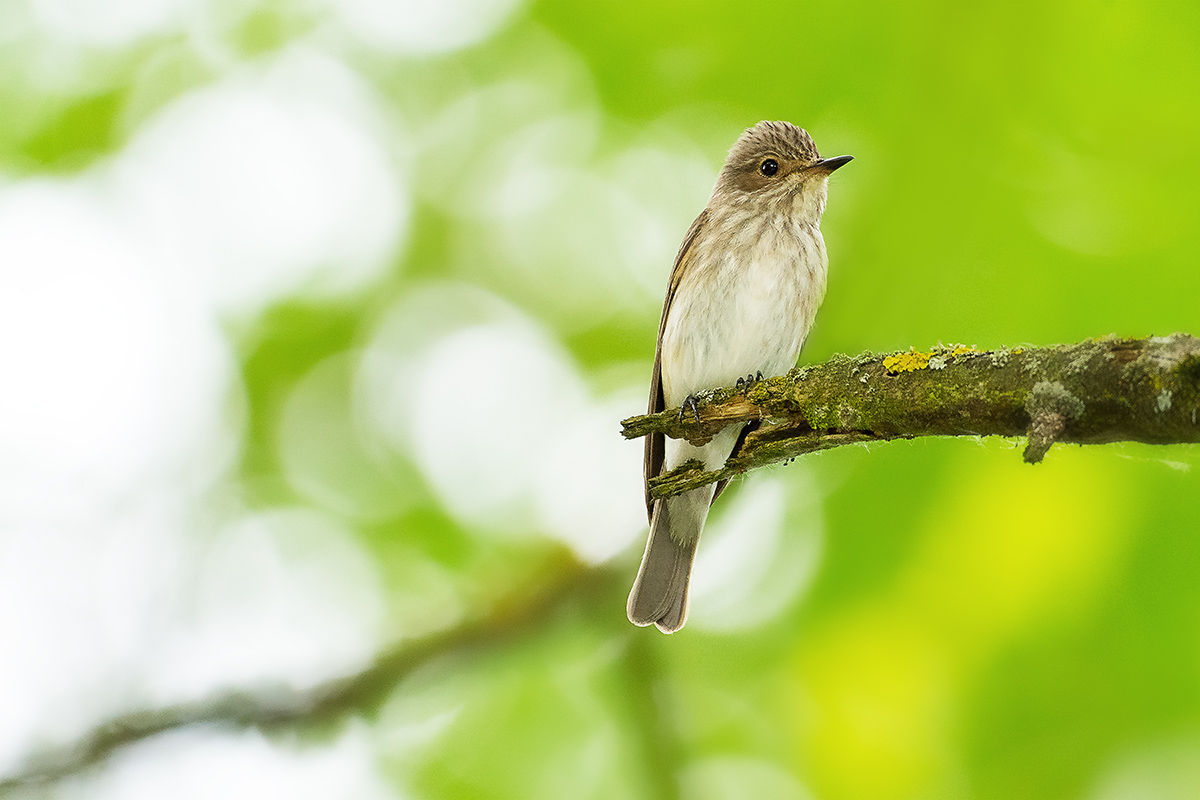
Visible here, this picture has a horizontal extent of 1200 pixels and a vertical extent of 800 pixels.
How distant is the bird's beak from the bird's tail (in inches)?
73.8

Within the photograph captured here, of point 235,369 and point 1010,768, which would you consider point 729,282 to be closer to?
point 1010,768

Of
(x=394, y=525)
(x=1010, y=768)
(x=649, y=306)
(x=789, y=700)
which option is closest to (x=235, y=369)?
(x=394, y=525)

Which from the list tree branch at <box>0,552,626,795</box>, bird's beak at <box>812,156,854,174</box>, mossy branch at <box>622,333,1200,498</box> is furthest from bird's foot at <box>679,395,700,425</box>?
bird's beak at <box>812,156,854,174</box>

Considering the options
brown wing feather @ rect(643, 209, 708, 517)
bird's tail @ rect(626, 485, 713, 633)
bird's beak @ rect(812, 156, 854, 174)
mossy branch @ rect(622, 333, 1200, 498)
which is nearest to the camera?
mossy branch @ rect(622, 333, 1200, 498)

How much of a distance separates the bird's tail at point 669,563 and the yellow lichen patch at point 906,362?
7.95ft

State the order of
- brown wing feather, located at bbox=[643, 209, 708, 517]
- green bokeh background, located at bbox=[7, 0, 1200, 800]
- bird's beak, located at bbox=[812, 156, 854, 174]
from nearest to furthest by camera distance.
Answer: green bokeh background, located at bbox=[7, 0, 1200, 800]
bird's beak, located at bbox=[812, 156, 854, 174]
brown wing feather, located at bbox=[643, 209, 708, 517]

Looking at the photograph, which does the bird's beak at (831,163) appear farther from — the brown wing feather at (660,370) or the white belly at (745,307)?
the brown wing feather at (660,370)

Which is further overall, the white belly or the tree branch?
the white belly

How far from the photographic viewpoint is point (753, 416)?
→ 12.2 ft

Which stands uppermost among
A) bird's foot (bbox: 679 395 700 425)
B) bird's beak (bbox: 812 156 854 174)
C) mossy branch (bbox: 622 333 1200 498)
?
bird's beak (bbox: 812 156 854 174)

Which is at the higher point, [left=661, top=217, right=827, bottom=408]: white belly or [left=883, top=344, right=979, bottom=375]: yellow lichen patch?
[left=661, top=217, right=827, bottom=408]: white belly

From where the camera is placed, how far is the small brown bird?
5.32 metres

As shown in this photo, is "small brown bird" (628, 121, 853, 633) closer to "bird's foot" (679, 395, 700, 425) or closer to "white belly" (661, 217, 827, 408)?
"white belly" (661, 217, 827, 408)

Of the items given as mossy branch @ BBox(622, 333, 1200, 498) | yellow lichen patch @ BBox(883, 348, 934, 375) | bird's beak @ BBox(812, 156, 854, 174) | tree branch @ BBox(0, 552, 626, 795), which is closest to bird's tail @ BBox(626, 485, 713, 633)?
tree branch @ BBox(0, 552, 626, 795)
